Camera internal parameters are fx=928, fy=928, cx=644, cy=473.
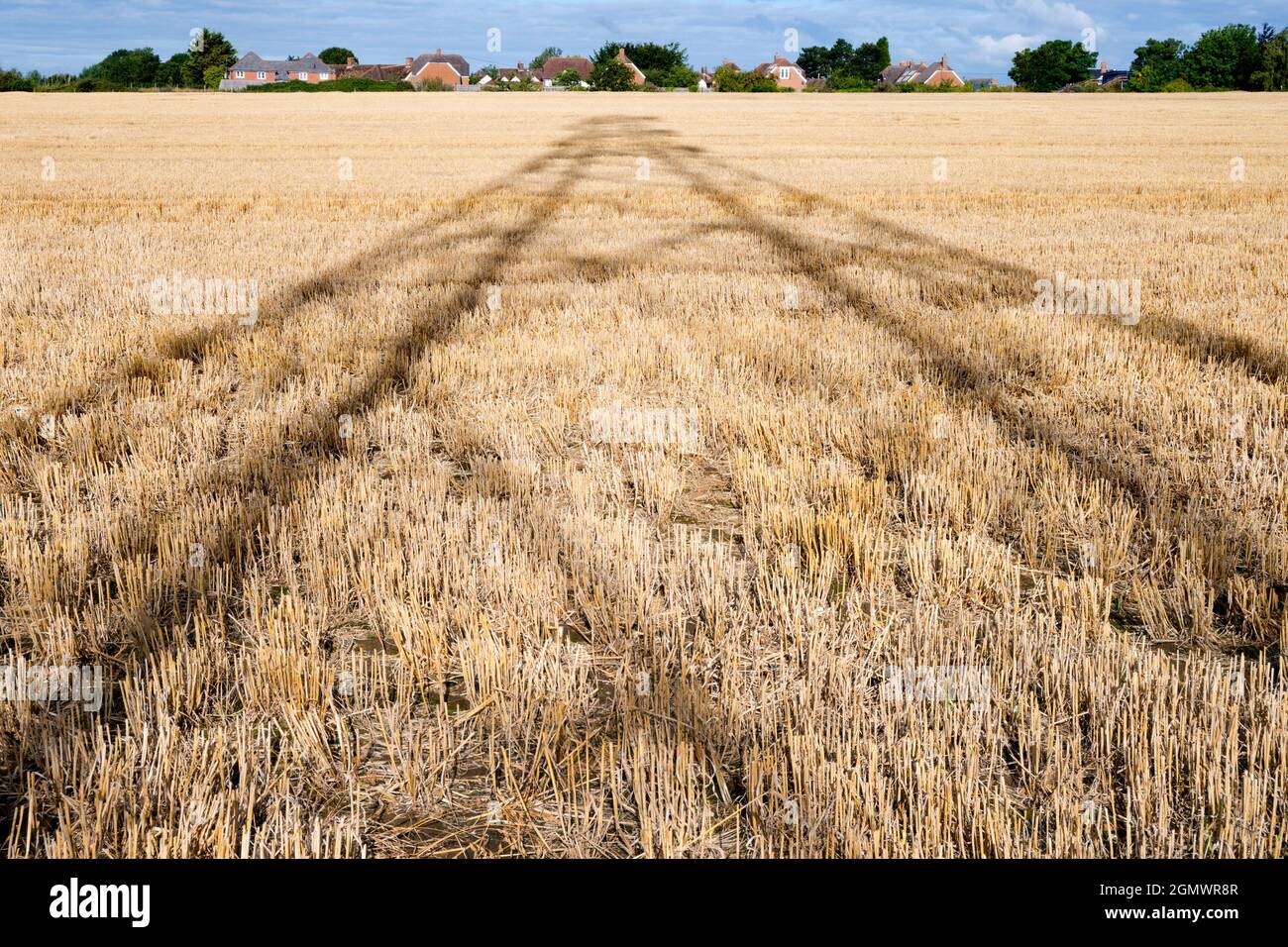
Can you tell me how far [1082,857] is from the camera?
2.01 meters

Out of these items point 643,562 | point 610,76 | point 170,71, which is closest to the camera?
point 643,562

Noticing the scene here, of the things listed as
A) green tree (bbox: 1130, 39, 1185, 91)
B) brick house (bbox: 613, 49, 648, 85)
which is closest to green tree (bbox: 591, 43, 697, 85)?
brick house (bbox: 613, 49, 648, 85)

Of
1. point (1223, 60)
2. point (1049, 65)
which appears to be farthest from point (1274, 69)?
point (1049, 65)

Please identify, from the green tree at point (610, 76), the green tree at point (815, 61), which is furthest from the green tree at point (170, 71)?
the green tree at point (815, 61)

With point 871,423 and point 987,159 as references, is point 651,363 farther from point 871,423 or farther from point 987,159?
point 987,159

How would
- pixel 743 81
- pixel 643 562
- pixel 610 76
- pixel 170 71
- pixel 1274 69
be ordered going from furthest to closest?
pixel 170 71
pixel 743 81
pixel 610 76
pixel 1274 69
pixel 643 562

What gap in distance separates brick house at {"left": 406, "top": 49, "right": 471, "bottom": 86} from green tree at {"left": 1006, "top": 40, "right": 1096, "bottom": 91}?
7695cm

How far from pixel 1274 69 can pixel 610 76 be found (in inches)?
2568

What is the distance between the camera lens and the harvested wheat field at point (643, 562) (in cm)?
224

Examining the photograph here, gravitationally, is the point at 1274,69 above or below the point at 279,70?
below

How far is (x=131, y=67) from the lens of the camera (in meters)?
136

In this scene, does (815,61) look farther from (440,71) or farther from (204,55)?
(204,55)

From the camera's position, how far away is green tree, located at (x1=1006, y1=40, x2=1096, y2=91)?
388 feet

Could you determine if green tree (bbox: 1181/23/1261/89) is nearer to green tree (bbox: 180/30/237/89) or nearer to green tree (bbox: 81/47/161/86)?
green tree (bbox: 180/30/237/89)
